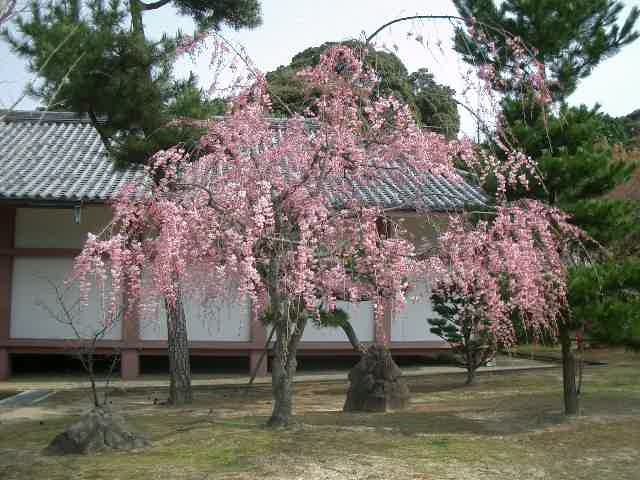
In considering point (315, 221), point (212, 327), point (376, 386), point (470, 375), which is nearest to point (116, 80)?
point (315, 221)

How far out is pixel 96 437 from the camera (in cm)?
631

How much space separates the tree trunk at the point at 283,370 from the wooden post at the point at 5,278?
7.28 meters

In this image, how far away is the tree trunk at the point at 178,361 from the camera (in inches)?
Result: 372

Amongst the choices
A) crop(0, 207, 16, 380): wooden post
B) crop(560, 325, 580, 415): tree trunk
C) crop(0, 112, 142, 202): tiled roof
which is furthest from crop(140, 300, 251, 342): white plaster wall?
crop(560, 325, 580, 415): tree trunk

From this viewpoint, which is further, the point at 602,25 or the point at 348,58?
the point at 602,25

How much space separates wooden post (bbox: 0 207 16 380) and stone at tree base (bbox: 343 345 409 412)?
23.0 feet

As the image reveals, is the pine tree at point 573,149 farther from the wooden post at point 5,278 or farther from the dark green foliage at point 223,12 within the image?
the wooden post at point 5,278

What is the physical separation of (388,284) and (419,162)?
1156 millimetres

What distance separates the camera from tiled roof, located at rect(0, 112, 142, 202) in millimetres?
11625

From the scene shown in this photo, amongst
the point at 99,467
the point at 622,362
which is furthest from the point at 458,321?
the point at 99,467

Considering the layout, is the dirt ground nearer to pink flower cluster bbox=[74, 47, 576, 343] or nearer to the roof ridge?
pink flower cluster bbox=[74, 47, 576, 343]

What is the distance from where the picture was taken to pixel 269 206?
19.8 feet

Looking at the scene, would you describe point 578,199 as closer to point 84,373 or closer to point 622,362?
point 622,362

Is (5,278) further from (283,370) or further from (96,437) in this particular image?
(283,370)
